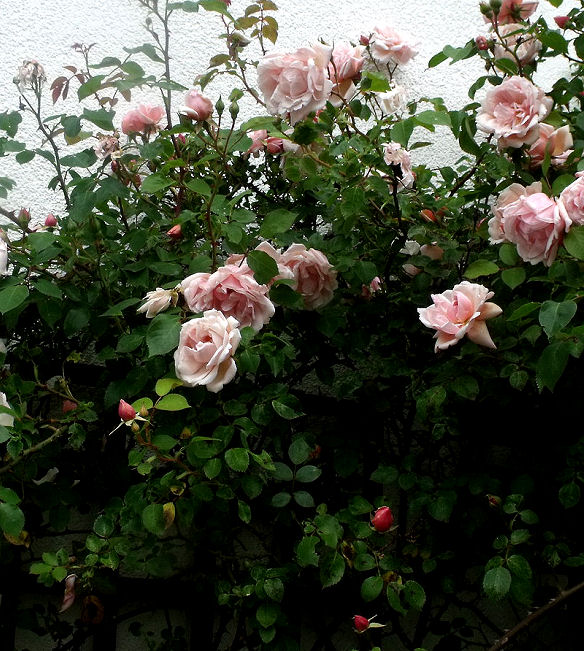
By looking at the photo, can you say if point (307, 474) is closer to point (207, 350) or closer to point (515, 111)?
point (207, 350)

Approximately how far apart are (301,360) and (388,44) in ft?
2.33

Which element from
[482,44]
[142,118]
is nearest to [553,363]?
[482,44]

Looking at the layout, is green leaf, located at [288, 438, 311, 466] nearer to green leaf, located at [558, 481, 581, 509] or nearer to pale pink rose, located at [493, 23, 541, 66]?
green leaf, located at [558, 481, 581, 509]

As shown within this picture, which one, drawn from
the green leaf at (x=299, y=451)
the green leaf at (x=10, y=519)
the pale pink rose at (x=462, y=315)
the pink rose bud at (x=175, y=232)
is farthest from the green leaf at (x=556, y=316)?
the green leaf at (x=10, y=519)

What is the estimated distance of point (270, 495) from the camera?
1555 millimetres

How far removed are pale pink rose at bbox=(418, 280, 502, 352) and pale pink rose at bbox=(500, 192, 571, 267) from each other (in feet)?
0.32

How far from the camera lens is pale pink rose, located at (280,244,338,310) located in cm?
140

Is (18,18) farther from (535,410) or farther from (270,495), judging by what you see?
(535,410)

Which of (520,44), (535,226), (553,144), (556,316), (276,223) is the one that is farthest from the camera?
(520,44)

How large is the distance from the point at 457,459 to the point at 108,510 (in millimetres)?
811

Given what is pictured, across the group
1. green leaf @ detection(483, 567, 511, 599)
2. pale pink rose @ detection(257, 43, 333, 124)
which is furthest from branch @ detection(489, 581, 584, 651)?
pale pink rose @ detection(257, 43, 333, 124)

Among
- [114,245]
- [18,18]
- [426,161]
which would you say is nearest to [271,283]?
[114,245]

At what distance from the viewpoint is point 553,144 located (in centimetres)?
142

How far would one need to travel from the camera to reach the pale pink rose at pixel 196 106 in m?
Result: 1.34
